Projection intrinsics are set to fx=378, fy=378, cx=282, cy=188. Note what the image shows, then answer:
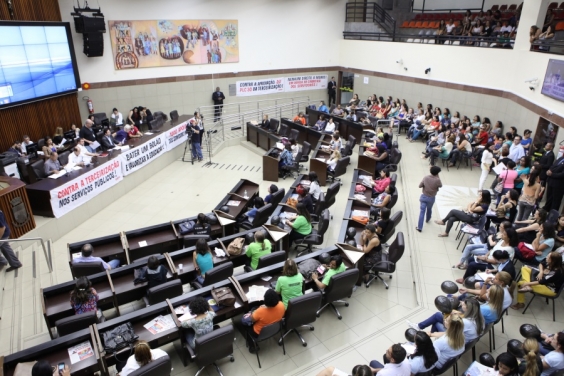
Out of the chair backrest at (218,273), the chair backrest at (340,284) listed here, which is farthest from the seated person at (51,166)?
the chair backrest at (340,284)

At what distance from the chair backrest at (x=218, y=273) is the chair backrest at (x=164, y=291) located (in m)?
0.46

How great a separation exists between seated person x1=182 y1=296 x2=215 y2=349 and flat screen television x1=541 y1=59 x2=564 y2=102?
9828mm

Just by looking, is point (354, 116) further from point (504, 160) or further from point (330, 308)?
point (330, 308)

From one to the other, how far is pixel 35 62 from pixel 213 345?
1162 centimetres

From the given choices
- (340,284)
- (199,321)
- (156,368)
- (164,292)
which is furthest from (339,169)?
(156,368)

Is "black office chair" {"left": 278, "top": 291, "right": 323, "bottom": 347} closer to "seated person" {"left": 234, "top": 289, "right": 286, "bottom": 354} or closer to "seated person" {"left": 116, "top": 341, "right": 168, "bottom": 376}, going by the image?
"seated person" {"left": 234, "top": 289, "right": 286, "bottom": 354}

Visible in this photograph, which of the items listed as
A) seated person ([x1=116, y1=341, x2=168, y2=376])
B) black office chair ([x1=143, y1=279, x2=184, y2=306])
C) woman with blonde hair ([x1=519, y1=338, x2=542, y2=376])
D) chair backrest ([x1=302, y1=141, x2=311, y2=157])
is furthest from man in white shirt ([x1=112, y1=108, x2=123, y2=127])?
woman with blonde hair ([x1=519, y1=338, x2=542, y2=376])

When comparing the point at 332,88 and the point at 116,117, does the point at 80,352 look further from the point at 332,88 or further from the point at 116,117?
the point at 332,88

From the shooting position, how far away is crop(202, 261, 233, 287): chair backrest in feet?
20.0

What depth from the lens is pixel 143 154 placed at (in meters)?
12.3

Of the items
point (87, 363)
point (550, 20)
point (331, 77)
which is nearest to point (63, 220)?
point (87, 363)

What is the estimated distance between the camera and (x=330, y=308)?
6.63 metres

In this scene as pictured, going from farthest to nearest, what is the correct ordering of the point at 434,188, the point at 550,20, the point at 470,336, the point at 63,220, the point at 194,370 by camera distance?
the point at 550,20, the point at 63,220, the point at 434,188, the point at 194,370, the point at 470,336

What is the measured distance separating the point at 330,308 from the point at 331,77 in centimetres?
1739
